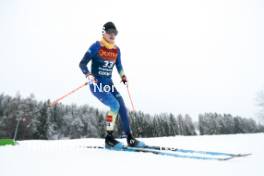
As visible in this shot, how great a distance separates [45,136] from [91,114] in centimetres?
1908

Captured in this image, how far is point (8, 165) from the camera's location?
8.72 ft

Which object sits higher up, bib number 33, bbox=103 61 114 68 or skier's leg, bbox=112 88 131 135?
bib number 33, bbox=103 61 114 68

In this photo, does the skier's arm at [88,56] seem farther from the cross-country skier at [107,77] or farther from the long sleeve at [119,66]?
the long sleeve at [119,66]

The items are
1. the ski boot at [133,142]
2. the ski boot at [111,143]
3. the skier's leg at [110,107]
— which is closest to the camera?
the ski boot at [111,143]

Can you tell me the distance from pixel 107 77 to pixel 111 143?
5.32ft

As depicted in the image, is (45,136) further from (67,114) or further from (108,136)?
(108,136)

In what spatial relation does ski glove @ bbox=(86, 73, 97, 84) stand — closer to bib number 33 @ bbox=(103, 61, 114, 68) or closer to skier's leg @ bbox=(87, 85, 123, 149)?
skier's leg @ bbox=(87, 85, 123, 149)

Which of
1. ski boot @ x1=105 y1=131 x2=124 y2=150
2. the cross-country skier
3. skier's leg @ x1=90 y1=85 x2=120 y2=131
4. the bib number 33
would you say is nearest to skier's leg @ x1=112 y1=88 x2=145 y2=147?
the cross-country skier

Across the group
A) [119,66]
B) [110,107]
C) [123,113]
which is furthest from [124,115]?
[119,66]

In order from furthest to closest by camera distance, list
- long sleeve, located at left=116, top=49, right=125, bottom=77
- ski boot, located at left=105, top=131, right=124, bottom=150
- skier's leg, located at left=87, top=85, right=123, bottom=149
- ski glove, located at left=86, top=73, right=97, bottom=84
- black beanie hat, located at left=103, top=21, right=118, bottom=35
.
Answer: long sleeve, located at left=116, top=49, right=125, bottom=77 < black beanie hat, located at left=103, top=21, right=118, bottom=35 < skier's leg, located at left=87, top=85, right=123, bottom=149 < ski glove, located at left=86, top=73, right=97, bottom=84 < ski boot, located at left=105, top=131, right=124, bottom=150

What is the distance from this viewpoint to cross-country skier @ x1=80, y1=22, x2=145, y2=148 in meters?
5.43

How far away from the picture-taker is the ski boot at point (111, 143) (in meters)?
4.96

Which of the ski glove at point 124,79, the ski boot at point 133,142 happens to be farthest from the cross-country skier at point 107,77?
the ski glove at point 124,79

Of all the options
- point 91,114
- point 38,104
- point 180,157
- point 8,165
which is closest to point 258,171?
point 180,157
